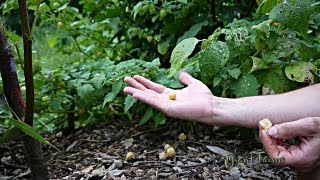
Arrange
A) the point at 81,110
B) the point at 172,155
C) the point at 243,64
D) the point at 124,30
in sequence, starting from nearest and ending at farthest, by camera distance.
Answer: the point at 243,64 → the point at 172,155 → the point at 81,110 → the point at 124,30

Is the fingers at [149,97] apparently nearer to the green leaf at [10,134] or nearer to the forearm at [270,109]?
the forearm at [270,109]

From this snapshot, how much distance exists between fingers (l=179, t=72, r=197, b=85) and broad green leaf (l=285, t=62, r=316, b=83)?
0.27 m

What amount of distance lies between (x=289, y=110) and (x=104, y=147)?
71cm

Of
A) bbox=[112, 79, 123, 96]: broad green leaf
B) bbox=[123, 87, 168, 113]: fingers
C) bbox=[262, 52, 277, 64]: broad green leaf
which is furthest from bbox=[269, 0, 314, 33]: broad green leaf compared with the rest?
bbox=[112, 79, 123, 96]: broad green leaf

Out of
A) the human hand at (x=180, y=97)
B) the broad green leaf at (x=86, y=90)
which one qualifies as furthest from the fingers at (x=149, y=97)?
the broad green leaf at (x=86, y=90)

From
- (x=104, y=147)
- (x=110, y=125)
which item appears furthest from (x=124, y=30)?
(x=104, y=147)

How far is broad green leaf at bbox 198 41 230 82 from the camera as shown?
4.39 feet

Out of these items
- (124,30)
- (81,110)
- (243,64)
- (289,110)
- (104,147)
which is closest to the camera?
(289,110)

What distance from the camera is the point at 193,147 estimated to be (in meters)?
1.71

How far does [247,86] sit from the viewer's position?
142 cm

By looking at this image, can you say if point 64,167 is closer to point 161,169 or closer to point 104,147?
point 104,147

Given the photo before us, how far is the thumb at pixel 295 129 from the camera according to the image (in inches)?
47.4

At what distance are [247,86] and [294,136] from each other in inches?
9.4

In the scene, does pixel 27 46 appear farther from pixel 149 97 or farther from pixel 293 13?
pixel 293 13
